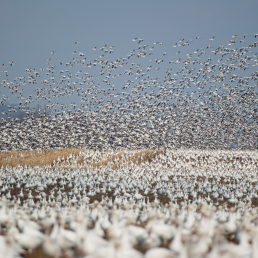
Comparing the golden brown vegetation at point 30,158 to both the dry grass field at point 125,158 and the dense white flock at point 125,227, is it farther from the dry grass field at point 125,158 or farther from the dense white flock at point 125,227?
the dense white flock at point 125,227

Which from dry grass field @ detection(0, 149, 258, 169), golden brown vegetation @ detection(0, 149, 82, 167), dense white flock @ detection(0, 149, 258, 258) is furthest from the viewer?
dry grass field @ detection(0, 149, 258, 169)

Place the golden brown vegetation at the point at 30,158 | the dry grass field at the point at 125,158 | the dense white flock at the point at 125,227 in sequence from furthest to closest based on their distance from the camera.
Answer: the dry grass field at the point at 125,158, the golden brown vegetation at the point at 30,158, the dense white flock at the point at 125,227

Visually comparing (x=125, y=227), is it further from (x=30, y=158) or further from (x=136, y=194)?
(x=30, y=158)

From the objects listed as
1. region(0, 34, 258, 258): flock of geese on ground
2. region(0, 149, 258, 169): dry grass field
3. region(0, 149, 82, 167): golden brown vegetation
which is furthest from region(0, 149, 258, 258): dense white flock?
region(0, 149, 258, 169): dry grass field

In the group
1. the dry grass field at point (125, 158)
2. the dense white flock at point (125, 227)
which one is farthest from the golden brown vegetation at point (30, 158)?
the dense white flock at point (125, 227)

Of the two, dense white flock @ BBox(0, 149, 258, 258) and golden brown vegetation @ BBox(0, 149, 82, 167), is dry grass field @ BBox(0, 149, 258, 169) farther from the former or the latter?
dense white flock @ BBox(0, 149, 258, 258)

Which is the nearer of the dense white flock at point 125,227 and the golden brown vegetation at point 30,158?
the dense white flock at point 125,227

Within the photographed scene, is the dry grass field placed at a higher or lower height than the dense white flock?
higher

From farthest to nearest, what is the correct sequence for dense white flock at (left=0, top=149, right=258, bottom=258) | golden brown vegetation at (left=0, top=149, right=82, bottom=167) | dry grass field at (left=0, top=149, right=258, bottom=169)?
dry grass field at (left=0, top=149, right=258, bottom=169) → golden brown vegetation at (left=0, top=149, right=82, bottom=167) → dense white flock at (left=0, top=149, right=258, bottom=258)

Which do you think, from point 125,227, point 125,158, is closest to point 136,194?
point 125,227

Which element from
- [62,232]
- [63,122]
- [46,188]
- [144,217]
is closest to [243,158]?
[46,188]

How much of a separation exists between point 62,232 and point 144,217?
13.7 feet

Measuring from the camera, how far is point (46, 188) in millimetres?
21641

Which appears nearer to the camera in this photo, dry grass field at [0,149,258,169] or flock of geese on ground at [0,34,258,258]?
flock of geese on ground at [0,34,258,258]
